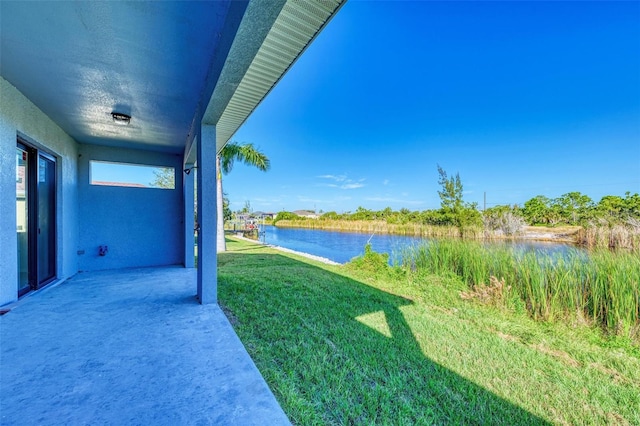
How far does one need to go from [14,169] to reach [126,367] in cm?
320

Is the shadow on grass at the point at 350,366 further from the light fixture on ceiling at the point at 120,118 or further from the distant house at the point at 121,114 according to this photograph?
the light fixture on ceiling at the point at 120,118

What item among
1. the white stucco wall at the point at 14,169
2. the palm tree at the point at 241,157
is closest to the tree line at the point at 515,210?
the palm tree at the point at 241,157

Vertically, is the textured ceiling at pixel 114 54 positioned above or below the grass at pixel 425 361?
above

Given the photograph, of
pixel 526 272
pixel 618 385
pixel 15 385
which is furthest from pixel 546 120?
pixel 15 385

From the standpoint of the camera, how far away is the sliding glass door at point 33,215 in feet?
12.0

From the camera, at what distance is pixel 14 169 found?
3.23 metres

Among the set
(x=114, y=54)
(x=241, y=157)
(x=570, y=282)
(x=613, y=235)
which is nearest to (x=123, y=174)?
(x=114, y=54)

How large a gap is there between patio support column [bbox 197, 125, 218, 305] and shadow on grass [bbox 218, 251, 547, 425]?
367 mm

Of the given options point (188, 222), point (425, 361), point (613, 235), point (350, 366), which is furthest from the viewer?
point (613, 235)

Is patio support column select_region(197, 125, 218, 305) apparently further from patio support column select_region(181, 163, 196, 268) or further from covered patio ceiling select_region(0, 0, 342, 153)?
patio support column select_region(181, 163, 196, 268)

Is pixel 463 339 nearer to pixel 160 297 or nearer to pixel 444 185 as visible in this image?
pixel 160 297

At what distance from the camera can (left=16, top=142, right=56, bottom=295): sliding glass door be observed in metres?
3.66

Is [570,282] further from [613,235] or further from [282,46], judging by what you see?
[613,235]

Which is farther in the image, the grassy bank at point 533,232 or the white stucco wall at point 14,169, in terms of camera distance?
the grassy bank at point 533,232
